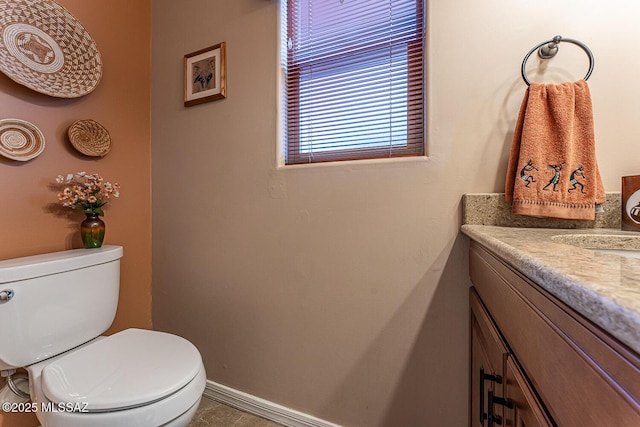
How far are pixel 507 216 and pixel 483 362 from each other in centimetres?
45

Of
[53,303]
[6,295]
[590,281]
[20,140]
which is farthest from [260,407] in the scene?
[20,140]

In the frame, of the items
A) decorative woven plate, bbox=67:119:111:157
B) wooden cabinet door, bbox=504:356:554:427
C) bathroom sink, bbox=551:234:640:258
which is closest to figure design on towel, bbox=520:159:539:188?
bathroom sink, bbox=551:234:640:258

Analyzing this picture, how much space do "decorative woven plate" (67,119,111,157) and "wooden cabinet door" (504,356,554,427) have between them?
5.71ft

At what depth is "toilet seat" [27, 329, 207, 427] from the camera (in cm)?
73

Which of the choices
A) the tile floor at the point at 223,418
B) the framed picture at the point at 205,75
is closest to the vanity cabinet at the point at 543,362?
the tile floor at the point at 223,418

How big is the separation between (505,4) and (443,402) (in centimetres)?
136

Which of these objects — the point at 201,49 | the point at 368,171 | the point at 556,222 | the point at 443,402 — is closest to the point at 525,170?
the point at 556,222

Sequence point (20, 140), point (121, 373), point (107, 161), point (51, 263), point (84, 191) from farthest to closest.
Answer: point (107, 161) < point (84, 191) < point (20, 140) < point (51, 263) < point (121, 373)

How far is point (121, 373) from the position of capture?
2.79 feet

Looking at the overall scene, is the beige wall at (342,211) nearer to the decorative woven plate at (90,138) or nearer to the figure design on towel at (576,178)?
the figure design on towel at (576,178)

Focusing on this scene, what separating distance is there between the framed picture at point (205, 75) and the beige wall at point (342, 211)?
1.9 inches

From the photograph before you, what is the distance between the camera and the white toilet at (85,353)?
2.43 feet

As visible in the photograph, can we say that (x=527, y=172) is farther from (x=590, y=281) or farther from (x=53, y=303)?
(x=53, y=303)

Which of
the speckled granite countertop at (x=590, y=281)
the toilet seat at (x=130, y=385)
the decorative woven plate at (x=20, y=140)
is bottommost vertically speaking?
the toilet seat at (x=130, y=385)
